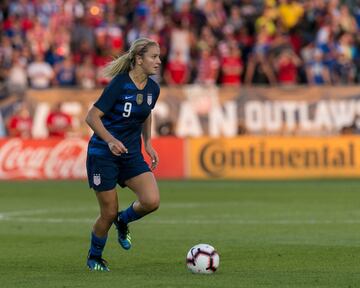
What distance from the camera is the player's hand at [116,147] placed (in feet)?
37.5

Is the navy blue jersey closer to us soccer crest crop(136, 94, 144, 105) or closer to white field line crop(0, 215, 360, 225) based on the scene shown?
us soccer crest crop(136, 94, 144, 105)

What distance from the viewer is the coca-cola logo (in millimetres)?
29359

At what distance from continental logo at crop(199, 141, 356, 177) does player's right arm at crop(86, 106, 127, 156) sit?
702 inches

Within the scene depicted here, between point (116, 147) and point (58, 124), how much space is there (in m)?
19.2

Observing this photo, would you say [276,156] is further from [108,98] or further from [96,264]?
[108,98]

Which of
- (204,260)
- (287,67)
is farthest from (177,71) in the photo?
(204,260)

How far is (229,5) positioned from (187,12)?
1.93 metres

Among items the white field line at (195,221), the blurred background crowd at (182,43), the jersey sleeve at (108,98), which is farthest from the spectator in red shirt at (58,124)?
the jersey sleeve at (108,98)

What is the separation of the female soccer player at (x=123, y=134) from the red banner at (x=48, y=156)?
17.4 metres

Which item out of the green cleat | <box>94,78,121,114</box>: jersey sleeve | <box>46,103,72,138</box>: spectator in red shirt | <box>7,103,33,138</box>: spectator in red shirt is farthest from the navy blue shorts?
<box>7,103,33,138</box>: spectator in red shirt

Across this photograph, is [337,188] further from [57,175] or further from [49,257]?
[49,257]

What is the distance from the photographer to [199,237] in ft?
51.7

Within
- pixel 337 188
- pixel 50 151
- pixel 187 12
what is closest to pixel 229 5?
pixel 187 12

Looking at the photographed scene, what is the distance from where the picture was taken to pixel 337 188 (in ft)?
85.0
